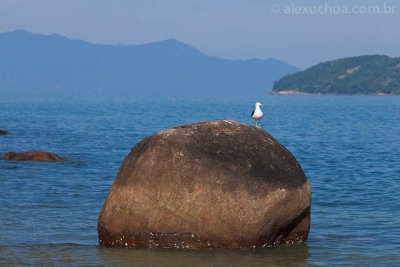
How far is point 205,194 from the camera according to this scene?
14.7 m

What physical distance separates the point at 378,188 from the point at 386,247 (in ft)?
35.8

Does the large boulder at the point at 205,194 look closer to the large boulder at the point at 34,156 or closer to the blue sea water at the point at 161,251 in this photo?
the blue sea water at the point at 161,251

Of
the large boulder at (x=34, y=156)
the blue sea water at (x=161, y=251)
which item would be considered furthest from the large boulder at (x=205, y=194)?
the large boulder at (x=34, y=156)

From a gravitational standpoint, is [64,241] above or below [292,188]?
below

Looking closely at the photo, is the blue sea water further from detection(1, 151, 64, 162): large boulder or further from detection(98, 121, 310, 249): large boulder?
detection(1, 151, 64, 162): large boulder

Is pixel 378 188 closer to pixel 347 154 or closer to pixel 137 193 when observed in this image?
pixel 137 193

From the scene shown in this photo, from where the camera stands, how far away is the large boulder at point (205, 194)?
48.3ft

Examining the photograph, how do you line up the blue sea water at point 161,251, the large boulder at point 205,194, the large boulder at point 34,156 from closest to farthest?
the blue sea water at point 161,251
the large boulder at point 205,194
the large boulder at point 34,156

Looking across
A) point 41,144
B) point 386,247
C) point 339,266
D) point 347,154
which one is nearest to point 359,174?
point 347,154

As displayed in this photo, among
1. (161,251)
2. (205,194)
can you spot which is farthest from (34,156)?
(205,194)

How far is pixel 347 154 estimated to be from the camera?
1702 inches

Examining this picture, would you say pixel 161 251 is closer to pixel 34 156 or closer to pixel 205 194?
pixel 205 194

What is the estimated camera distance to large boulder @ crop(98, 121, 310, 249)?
579 inches

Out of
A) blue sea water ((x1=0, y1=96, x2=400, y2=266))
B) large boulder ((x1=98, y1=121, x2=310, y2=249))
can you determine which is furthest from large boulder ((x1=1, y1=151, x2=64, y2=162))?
large boulder ((x1=98, y1=121, x2=310, y2=249))
